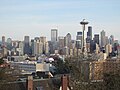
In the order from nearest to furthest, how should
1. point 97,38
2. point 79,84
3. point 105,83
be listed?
point 79,84
point 105,83
point 97,38

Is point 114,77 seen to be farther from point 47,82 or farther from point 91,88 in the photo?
point 47,82

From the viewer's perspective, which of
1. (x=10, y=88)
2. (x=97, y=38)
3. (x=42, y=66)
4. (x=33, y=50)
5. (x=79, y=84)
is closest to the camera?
(x=79, y=84)

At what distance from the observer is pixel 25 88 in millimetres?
27703

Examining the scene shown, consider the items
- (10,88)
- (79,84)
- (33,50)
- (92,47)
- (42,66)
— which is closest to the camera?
(79,84)

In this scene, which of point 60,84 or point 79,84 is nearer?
point 79,84

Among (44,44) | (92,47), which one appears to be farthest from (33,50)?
(92,47)

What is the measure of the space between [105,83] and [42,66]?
4848cm

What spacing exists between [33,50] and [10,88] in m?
142

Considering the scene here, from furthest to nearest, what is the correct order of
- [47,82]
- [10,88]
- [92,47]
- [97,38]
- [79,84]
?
[97,38]
[92,47]
[47,82]
[10,88]
[79,84]

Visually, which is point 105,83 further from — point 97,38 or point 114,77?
point 97,38

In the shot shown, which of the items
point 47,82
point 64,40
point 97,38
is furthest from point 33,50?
point 47,82

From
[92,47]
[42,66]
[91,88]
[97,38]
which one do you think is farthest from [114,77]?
[97,38]

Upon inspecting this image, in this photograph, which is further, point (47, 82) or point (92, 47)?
point (92, 47)

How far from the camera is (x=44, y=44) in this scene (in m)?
167
